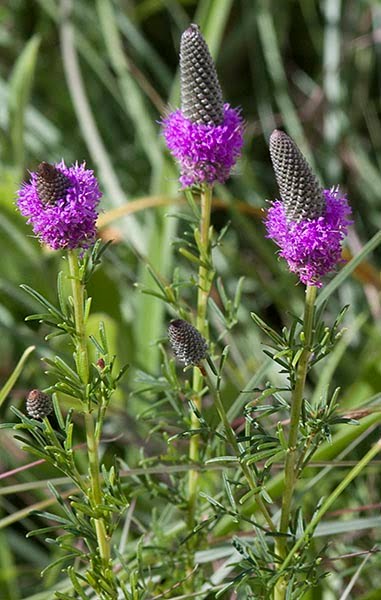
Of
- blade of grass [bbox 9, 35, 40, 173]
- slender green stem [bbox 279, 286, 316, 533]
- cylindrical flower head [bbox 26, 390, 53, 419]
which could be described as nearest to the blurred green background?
blade of grass [bbox 9, 35, 40, 173]

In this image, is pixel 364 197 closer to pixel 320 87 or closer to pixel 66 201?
pixel 320 87

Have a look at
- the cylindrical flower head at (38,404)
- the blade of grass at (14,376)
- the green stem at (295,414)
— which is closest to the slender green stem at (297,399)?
the green stem at (295,414)

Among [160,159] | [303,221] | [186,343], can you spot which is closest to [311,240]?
[303,221]

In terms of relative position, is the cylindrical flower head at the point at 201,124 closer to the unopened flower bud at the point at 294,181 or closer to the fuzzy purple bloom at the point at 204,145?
the fuzzy purple bloom at the point at 204,145

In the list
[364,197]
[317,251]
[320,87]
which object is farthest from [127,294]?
[317,251]

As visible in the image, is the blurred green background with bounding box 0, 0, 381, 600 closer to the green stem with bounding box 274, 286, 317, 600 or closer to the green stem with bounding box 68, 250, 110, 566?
the green stem with bounding box 274, 286, 317, 600

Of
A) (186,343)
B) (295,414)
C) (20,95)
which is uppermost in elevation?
(20,95)

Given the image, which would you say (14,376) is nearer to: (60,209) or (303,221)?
(60,209)
